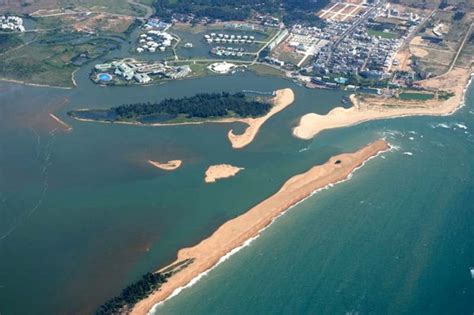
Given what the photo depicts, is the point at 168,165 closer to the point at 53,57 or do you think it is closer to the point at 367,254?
the point at 367,254

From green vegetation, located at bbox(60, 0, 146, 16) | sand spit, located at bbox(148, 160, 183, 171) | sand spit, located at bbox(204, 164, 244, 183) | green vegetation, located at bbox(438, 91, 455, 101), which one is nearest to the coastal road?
green vegetation, located at bbox(438, 91, 455, 101)

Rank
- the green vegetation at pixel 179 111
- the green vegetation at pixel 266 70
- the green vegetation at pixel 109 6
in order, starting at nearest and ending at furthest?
the green vegetation at pixel 179 111 → the green vegetation at pixel 266 70 → the green vegetation at pixel 109 6

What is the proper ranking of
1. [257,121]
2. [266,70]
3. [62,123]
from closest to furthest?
1. [62,123]
2. [257,121]
3. [266,70]

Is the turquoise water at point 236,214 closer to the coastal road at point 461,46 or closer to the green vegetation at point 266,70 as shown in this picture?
the green vegetation at point 266,70

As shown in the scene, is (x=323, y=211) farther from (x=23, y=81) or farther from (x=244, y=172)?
(x=23, y=81)

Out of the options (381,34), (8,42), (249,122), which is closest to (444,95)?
(381,34)

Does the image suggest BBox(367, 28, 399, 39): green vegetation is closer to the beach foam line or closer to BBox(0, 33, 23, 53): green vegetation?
the beach foam line

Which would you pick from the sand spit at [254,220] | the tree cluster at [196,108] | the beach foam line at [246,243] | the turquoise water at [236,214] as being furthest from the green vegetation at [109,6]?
the beach foam line at [246,243]
